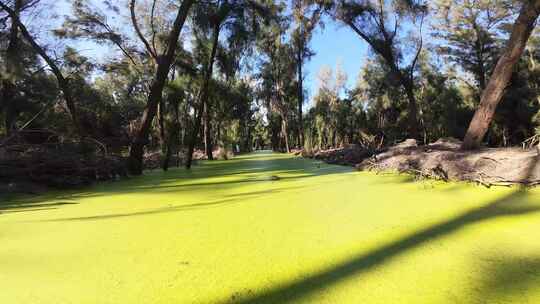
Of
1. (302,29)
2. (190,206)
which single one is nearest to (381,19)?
(302,29)

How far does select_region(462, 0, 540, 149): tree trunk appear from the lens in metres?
3.10

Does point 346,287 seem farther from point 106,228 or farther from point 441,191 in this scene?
point 441,191

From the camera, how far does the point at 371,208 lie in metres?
2.04

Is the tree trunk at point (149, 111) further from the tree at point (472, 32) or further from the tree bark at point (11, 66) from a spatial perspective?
the tree at point (472, 32)

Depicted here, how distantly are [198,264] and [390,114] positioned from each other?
792 inches

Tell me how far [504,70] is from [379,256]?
325 centimetres

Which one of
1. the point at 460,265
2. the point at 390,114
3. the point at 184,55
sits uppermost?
the point at 184,55

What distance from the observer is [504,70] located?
Answer: 332cm

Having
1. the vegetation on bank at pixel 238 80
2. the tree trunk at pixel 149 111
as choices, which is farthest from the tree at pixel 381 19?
the tree trunk at pixel 149 111

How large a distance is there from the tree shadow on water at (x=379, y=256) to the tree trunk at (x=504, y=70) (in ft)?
6.04

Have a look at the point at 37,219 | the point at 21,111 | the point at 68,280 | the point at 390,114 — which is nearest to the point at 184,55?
the point at 21,111

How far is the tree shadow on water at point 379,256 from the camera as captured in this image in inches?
36.7

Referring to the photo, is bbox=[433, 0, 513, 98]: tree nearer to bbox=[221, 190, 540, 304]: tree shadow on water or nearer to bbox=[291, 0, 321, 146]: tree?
bbox=[291, 0, 321, 146]: tree

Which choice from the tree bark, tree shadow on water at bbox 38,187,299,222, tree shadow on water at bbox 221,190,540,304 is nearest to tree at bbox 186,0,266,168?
the tree bark
